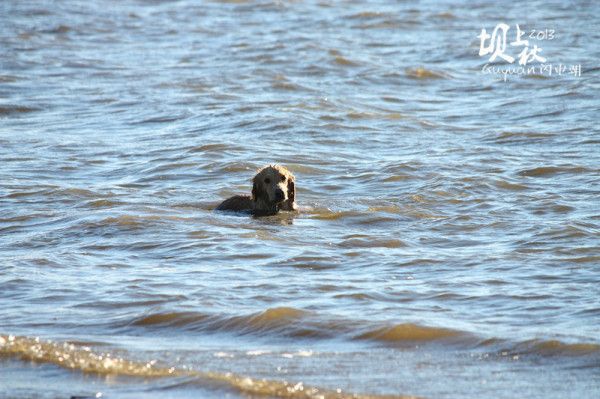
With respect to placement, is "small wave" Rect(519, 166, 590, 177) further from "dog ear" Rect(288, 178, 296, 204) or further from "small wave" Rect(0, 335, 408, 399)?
"small wave" Rect(0, 335, 408, 399)

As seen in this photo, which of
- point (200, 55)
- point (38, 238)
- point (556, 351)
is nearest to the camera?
point (556, 351)

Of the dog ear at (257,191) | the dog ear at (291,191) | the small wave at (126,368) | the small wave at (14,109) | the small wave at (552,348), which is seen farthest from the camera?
the small wave at (14,109)

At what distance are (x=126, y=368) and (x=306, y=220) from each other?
5.28 m

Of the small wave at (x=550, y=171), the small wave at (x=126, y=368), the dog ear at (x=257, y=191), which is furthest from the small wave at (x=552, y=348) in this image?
the small wave at (x=550, y=171)

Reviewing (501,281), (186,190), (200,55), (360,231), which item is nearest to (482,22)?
(200,55)

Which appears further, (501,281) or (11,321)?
(501,281)

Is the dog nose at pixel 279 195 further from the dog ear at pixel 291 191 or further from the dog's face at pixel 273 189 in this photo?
the dog ear at pixel 291 191

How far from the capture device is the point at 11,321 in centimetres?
835

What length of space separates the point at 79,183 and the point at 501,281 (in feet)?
20.3

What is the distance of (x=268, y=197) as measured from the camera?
41.2ft

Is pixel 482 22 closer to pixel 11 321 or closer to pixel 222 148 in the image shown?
pixel 222 148

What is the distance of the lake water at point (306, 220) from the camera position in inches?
288

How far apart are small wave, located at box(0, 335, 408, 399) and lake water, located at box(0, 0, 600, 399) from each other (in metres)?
0.02

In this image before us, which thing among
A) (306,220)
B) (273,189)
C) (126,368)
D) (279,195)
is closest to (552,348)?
(126,368)
